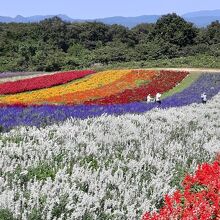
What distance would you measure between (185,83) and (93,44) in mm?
45104

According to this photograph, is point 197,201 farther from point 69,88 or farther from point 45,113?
point 69,88

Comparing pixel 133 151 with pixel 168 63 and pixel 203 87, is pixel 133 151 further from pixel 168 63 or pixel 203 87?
pixel 168 63

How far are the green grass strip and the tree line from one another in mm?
19873

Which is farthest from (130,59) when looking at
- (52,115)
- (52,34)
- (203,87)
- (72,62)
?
(52,115)

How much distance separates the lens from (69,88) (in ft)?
122

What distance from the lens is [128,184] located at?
588 cm

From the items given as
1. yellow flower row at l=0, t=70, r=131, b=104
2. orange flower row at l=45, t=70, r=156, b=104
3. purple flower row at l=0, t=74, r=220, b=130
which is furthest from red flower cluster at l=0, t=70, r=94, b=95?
purple flower row at l=0, t=74, r=220, b=130

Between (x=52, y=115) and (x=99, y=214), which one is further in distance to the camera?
(x=52, y=115)

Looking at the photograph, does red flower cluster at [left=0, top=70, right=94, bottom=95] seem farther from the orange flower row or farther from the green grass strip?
the green grass strip

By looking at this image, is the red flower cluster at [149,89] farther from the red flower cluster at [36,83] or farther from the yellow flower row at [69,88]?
the red flower cluster at [36,83]

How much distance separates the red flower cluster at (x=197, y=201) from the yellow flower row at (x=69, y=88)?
74.4 ft

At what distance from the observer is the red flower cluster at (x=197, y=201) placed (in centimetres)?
483

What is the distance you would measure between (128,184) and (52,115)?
11843 millimetres

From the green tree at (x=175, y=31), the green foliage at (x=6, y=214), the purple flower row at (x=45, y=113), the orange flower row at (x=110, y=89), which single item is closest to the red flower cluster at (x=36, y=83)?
the orange flower row at (x=110, y=89)
